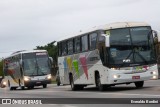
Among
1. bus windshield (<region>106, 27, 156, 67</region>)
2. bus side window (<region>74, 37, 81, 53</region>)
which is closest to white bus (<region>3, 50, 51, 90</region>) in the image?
bus side window (<region>74, 37, 81, 53</region>)

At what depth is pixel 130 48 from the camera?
27453 mm

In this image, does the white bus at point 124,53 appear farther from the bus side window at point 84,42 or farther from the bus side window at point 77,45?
the bus side window at point 77,45

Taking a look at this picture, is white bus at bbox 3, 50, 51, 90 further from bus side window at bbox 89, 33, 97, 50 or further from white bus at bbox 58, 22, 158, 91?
white bus at bbox 58, 22, 158, 91

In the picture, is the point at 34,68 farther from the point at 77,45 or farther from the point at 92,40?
the point at 92,40

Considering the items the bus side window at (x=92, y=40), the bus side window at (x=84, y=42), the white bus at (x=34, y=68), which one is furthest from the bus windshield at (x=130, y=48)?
the white bus at (x=34, y=68)

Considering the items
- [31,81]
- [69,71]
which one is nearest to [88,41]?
[69,71]

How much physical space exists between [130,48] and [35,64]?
21.7 meters

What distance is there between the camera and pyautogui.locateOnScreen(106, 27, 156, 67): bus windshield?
27.4 meters

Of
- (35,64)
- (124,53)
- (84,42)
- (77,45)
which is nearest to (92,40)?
(84,42)

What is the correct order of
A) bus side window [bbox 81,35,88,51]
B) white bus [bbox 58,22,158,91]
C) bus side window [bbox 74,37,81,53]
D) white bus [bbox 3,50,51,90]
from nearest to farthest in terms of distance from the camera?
white bus [bbox 58,22,158,91]
bus side window [bbox 81,35,88,51]
bus side window [bbox 74,37,81,53]
white bus [bbox 3,50,51,90]

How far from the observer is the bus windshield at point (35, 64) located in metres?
48.2

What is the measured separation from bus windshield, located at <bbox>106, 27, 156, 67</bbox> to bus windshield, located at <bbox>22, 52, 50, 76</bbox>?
21132 mm

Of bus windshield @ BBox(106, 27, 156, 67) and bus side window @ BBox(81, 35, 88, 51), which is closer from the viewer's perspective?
bus windshield @ BBox(106, 27, 156, 67)

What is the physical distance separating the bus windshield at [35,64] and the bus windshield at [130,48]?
21.1m
